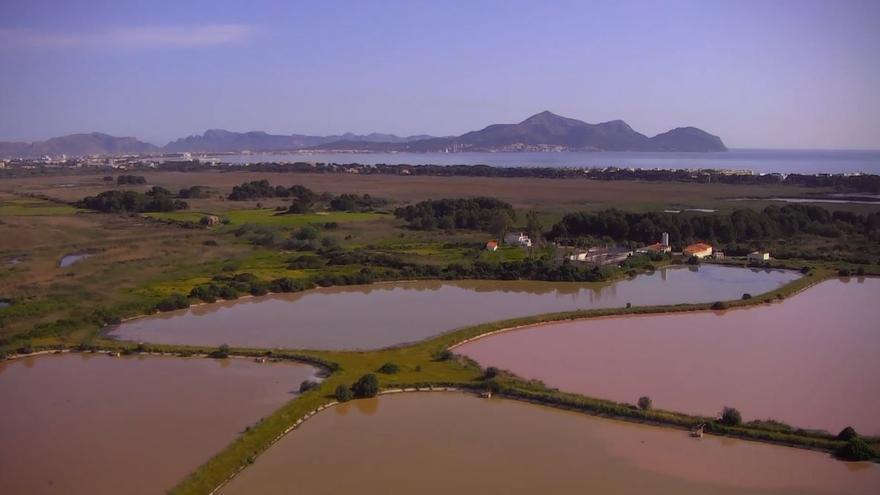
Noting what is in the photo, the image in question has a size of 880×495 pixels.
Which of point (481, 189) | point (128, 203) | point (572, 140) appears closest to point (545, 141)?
point (572, 140)

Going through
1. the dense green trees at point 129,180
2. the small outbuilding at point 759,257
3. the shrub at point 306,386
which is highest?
the dense green trees at point 129,180

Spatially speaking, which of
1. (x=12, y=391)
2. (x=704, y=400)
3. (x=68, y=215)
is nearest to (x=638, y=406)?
(x=704, y=400)

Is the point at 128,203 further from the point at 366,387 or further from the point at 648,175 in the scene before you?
the point at 648,175

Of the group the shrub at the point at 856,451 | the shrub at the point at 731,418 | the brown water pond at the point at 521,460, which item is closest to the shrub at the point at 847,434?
the shrub at the point at 856,451

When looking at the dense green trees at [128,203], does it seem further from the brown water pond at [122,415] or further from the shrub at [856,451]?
the shrub at [856,451]

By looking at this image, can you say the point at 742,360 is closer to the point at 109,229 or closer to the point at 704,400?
the point at 704,400

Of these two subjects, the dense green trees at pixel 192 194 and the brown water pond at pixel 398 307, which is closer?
the brown water pond at pixel 398 307
